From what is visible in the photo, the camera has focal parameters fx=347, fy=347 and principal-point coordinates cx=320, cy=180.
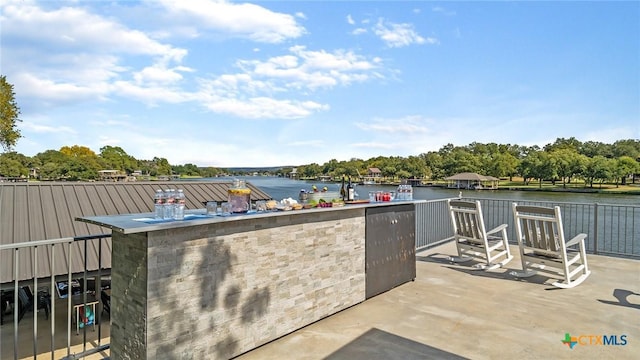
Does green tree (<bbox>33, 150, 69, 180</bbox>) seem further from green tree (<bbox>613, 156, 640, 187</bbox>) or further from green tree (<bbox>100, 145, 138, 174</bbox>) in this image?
green tree (<bbox>613, 156, 640, 187</bbox>)

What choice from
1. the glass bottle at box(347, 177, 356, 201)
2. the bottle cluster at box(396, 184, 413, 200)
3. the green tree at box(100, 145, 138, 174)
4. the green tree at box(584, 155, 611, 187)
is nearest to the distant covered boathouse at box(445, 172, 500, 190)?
the green tree at box(584, 155, 611, 187)

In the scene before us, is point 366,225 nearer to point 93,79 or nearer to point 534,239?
point 534,239

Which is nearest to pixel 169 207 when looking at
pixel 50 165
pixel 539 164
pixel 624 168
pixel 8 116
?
pixel 8 116

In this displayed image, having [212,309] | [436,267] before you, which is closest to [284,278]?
[212,309]

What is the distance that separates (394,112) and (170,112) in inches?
602

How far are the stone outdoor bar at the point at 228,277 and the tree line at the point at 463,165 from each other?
29.7m

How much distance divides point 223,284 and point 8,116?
37831mm

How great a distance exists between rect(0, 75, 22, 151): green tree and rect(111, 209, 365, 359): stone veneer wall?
121ft

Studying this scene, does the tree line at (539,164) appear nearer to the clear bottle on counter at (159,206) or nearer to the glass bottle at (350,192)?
the glass bottle at (350,192)

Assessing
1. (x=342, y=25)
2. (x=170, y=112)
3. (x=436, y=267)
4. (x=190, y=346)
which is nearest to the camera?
(x=190, y=346)

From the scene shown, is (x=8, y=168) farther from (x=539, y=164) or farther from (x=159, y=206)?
(x=539, y=164)

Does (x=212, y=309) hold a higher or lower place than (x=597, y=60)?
lower

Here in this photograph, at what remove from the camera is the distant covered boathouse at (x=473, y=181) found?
53.5 meters

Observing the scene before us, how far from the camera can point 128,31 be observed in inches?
360
